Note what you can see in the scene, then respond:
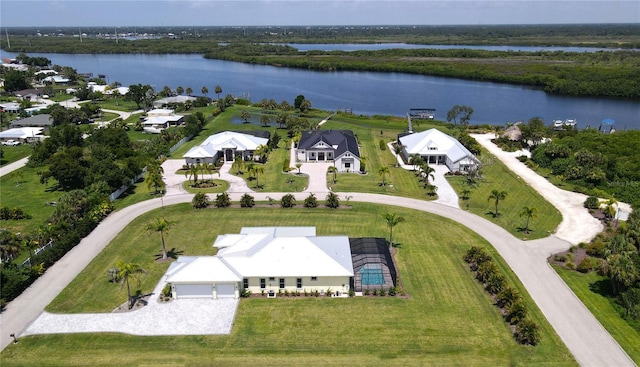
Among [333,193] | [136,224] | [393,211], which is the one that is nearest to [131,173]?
[136,224]

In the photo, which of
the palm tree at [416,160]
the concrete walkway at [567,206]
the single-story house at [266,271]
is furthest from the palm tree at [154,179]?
the concrete walkway at [567,206]

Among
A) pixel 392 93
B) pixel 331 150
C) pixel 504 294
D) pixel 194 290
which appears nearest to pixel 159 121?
pixel 331 150

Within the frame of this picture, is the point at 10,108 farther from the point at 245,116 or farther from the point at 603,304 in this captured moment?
the point at 603,304

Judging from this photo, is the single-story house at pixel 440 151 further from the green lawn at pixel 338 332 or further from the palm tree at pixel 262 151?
the green lawn at pixel 338 332

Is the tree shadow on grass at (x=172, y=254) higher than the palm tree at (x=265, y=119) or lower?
lower

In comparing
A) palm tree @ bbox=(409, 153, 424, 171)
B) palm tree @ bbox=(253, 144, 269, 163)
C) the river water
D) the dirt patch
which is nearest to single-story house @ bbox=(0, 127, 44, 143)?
palm tree @ bbox=(253, 144, 269, 163)
